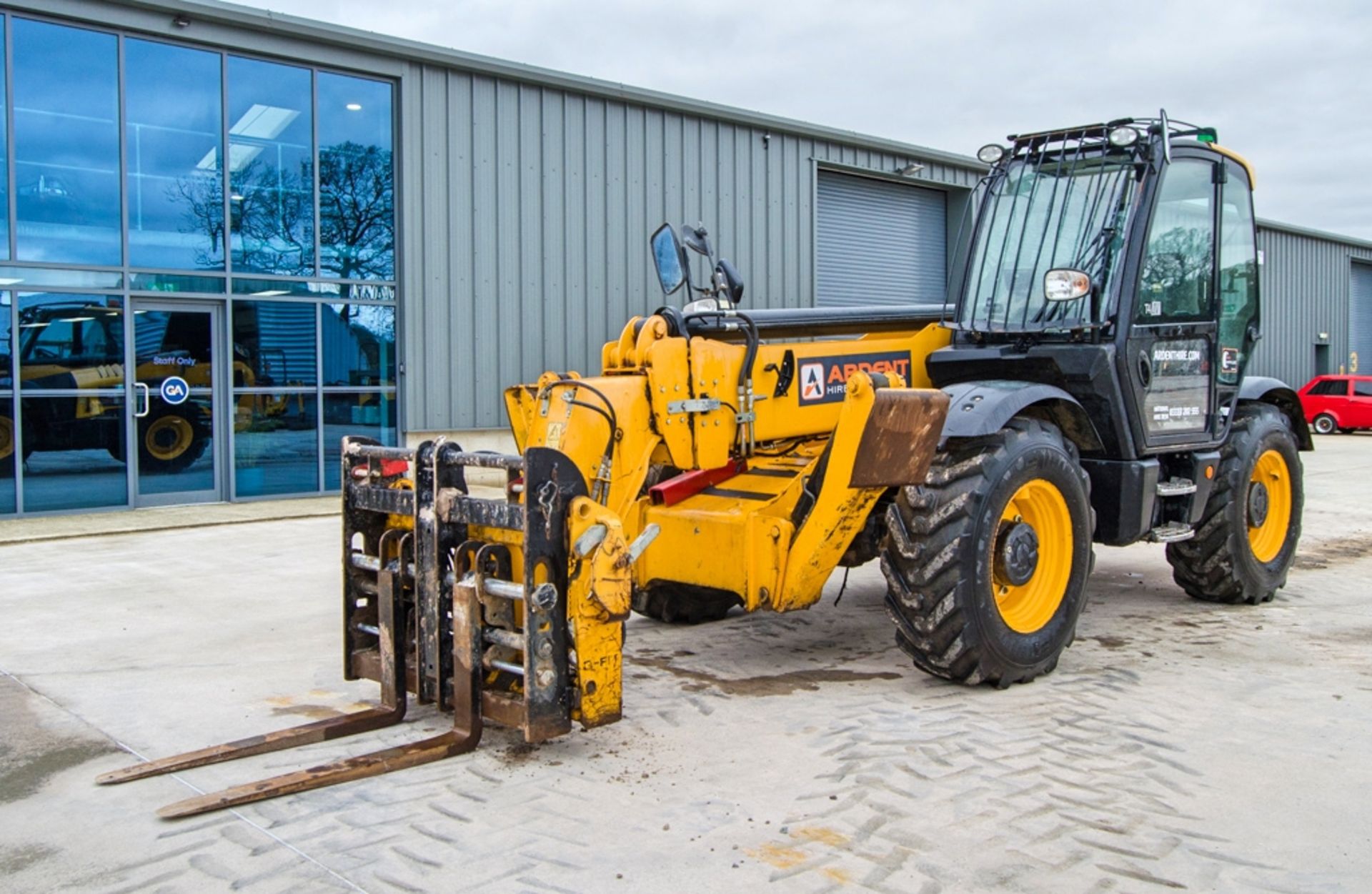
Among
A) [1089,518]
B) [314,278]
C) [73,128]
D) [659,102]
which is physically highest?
[659,102]

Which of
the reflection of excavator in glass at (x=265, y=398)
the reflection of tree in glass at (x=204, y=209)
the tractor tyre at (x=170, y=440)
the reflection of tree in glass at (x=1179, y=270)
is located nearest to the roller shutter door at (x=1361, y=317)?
the reflection of excavator in glass at (x=265, y=398)

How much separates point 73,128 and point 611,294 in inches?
269

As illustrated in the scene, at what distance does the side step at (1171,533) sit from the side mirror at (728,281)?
9.55 ft

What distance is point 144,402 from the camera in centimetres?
1267

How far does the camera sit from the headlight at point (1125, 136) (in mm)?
6469

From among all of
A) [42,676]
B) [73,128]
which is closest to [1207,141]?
[42,676]

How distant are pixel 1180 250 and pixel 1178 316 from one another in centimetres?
39

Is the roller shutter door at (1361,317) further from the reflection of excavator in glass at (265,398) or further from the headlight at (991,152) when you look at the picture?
the headlight at (991,152)

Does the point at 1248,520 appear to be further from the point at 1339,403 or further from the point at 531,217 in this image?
the point at 1339,403

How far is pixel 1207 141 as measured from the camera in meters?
7.21

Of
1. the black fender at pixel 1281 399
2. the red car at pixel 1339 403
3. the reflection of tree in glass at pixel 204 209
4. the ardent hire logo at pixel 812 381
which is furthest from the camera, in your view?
the red car at pixel 1339 403

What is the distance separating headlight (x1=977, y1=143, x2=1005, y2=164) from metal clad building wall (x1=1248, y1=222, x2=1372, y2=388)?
25.6 m

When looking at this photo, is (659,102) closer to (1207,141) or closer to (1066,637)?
(1207,141)

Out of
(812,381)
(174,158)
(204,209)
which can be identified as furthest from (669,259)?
(174,158)
